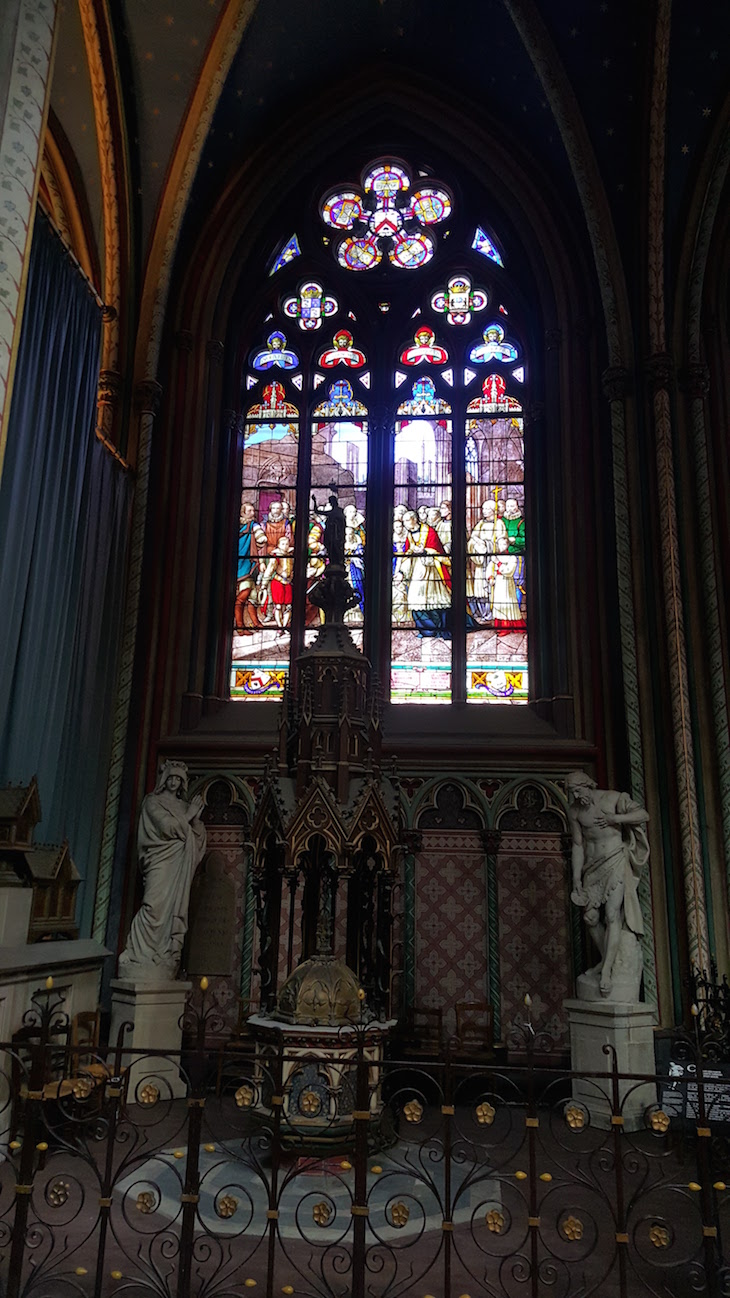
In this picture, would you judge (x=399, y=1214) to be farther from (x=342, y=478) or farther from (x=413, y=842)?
(x=342, y=478)

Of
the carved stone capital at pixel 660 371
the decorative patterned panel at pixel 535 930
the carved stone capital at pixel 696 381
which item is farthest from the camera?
the carved stone capital at pixel 696 381

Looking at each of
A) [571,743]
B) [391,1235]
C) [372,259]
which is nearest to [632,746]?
[571,743]

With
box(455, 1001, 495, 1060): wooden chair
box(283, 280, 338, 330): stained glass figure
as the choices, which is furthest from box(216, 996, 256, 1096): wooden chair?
box(283, 280, 338, 330): stained glass figure

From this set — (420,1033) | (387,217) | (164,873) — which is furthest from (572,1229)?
(387,217)

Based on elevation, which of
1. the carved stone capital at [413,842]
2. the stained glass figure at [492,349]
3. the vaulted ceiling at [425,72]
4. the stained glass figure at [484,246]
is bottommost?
the carved stone capital at [413,842]

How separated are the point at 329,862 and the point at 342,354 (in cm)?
678

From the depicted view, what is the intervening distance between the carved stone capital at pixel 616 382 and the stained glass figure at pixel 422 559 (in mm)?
1807

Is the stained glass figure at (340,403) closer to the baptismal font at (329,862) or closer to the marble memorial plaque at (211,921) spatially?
the baptismal font at (329,862)

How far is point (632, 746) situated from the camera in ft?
29.5

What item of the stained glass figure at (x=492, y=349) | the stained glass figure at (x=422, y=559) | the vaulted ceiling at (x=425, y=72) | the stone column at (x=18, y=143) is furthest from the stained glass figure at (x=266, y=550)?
the stone column at (x=18, y=143)

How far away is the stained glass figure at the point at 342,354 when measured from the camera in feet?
37.2

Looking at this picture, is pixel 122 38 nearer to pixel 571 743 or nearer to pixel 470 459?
pixel 470 459

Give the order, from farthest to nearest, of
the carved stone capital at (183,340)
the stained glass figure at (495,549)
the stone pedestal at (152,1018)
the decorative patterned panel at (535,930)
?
1. the carved stone capital at (183,340)
2. the stained glass figure at (495,549)
3. the decorative patterned panel at (535,930)
4. the stone pedestal at (152,1018)

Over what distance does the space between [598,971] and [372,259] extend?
820 cm
